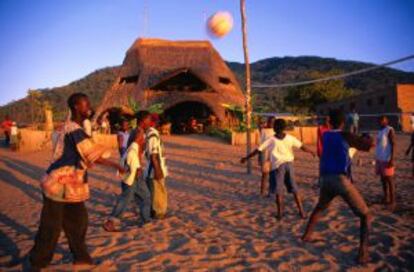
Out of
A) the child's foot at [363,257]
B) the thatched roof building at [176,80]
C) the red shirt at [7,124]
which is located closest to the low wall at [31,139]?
the red shirt at [7,124]

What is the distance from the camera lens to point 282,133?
214 inches

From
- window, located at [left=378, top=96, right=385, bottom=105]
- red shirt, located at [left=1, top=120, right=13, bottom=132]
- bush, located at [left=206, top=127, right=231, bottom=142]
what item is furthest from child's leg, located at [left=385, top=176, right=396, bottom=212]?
window, located at [left=378, top=96, right=385, bottom=105]

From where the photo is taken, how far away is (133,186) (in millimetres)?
5352

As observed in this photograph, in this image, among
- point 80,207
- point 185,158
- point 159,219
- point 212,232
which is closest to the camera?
point 80,207

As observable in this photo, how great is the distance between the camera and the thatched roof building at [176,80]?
2553 cm

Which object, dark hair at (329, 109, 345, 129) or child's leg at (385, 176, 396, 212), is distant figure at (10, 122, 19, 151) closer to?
child's leg at (385, 176, 396, 212)

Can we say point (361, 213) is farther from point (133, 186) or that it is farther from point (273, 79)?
point (273, 79)

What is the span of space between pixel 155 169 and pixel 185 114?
23.6 m

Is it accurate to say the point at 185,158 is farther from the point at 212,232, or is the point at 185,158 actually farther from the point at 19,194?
the point at 212,232

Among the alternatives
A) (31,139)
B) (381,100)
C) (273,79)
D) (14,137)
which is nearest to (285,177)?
(31,139)

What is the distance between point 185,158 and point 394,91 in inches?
731

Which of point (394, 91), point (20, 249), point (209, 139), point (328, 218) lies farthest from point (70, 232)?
point (394, 91)

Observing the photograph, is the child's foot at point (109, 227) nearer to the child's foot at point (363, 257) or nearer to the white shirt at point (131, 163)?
the white shirt at point (131, 163)

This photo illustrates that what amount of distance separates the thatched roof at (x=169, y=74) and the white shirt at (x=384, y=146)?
18.3 m
